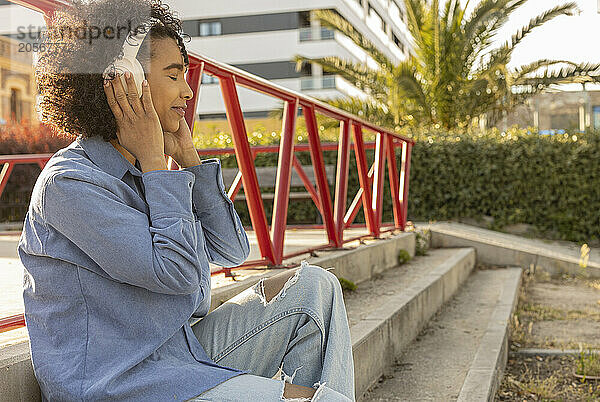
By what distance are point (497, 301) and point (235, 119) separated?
2.99 m

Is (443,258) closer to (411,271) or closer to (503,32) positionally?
Answer: (411,271)

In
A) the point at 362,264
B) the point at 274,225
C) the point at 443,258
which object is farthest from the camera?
the point at 443,258

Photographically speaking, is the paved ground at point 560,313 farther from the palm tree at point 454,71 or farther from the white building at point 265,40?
the white building at point 265,40

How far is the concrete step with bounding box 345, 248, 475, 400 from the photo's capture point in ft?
10.2

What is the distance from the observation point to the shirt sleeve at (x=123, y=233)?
145cm

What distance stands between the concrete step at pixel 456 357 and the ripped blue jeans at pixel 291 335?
118 centimetres

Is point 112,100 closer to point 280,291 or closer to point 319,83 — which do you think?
point 280,291

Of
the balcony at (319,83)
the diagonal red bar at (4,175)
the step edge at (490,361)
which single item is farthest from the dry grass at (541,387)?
the balcony at (319,83)

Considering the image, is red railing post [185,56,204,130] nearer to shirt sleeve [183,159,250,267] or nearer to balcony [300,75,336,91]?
shirt sleeve [183,159,250,267]

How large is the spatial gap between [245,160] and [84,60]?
1.90 m

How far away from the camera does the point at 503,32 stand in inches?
549

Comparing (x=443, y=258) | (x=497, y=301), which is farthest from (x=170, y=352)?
(x=443, y=258)

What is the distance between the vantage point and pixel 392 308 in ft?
12.4

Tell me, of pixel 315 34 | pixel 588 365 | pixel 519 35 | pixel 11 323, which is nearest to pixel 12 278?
pixel 11 323
